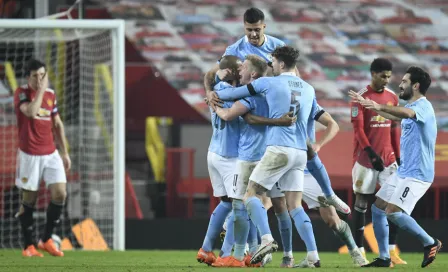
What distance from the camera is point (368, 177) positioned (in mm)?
10938

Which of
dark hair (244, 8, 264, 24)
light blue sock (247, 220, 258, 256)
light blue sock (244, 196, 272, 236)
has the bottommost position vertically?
light blue sock (247, 220, 258, 256)

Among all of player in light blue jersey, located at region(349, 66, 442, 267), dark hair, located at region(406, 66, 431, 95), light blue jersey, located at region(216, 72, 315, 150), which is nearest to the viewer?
light blue jersey, located at region(216, 72, 315, 150)

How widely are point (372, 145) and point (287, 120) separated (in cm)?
247

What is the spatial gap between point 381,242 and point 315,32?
28.8ft

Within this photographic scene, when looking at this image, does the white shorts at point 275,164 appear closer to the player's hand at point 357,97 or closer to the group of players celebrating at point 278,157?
the group of players celebrating at point 278,157

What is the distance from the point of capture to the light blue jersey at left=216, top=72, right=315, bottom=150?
8.70 m

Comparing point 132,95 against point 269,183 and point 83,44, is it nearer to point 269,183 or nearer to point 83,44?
point 83,44

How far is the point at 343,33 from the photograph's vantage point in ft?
60.1

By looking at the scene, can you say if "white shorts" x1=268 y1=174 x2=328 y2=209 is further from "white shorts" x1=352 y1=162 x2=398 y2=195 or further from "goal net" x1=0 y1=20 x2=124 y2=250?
"goal net" x1=0 y1=20 x2=124 y2=250

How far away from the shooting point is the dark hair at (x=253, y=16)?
9.53 m

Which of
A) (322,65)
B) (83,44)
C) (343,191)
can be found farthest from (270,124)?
(322,65)

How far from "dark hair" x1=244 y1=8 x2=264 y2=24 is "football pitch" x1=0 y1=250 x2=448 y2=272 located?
2044mm

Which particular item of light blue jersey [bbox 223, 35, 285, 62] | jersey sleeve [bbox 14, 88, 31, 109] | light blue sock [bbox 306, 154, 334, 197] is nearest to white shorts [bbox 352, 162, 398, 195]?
light blue sock [bbox 306, 154, 334, 197]

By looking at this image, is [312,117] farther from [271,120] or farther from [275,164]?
[275,164]
